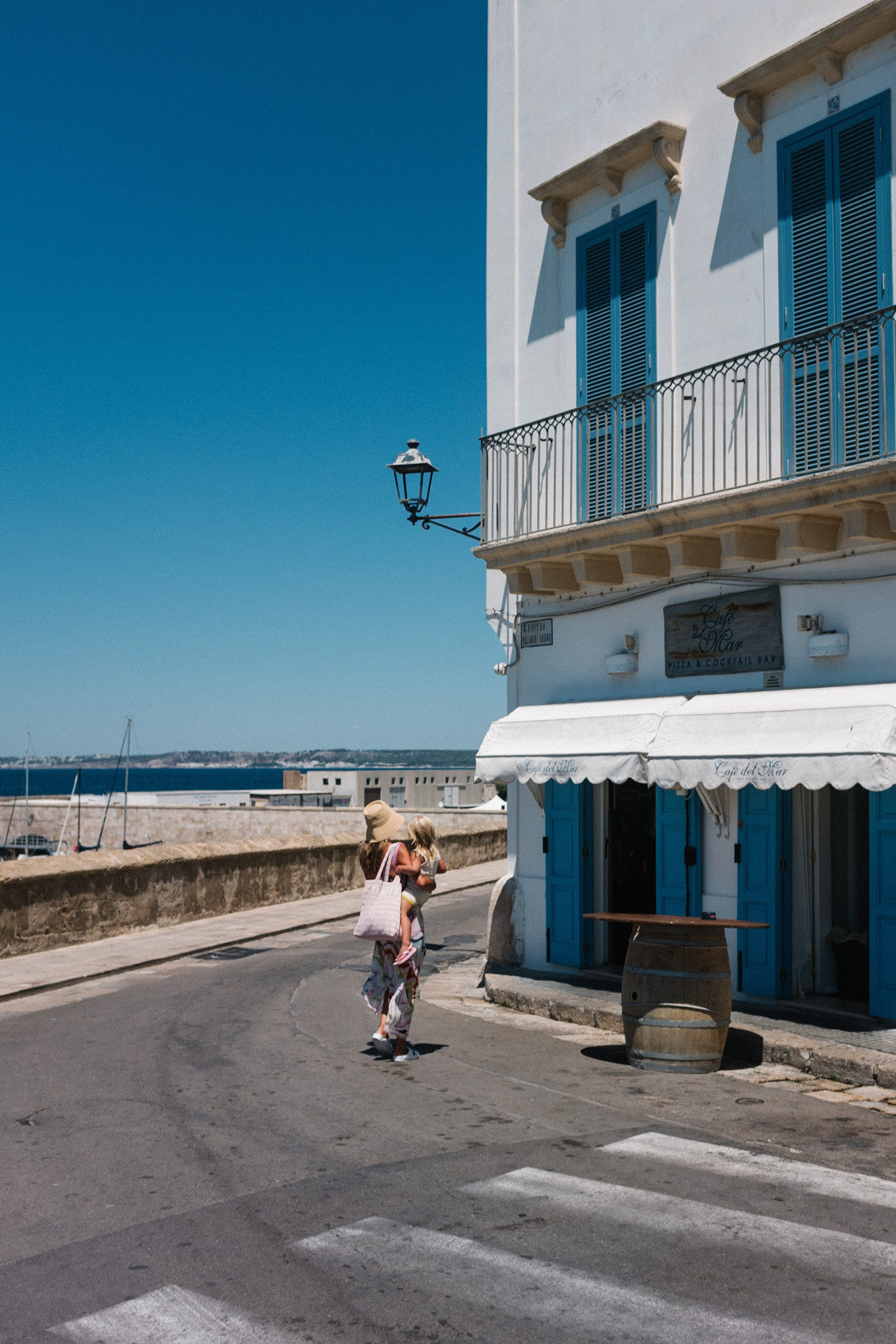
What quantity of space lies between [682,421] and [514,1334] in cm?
862

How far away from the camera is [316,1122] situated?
24.7 ft

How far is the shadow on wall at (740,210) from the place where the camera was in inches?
438

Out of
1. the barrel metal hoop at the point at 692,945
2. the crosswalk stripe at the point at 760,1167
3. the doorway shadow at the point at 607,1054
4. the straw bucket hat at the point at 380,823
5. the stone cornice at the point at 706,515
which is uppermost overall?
the stone cornice at the point at 706,515

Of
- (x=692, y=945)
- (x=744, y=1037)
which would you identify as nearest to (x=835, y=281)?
(x=692, y=945)

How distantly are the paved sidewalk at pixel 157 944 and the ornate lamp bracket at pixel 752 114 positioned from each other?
35.5ft

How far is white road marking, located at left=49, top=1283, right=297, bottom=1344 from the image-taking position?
4395mm

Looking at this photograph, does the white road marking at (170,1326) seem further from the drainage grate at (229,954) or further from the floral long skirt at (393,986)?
the drainage grate at (229,954)

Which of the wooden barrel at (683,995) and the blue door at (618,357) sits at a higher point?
the blue door at (618,357)

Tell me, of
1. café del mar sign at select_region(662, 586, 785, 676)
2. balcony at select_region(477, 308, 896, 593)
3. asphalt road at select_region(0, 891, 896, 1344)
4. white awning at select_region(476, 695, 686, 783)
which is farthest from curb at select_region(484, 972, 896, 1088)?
balcony at select_region(477, 308, 896, 593)

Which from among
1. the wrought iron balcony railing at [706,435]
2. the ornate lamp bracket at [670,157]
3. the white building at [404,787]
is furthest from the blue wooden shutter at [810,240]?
the white building at [404,787]

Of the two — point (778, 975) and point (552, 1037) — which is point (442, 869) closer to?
point (552, 1037)

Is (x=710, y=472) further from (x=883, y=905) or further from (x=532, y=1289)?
(x=532, y=1289)

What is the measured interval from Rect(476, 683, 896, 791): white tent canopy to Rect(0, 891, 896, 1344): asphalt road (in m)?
2.36

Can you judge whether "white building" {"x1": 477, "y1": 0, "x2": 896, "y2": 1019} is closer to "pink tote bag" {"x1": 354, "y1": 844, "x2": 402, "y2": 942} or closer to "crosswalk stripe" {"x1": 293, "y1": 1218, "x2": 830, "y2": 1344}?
"pink tote bag" {"x1": 354, "y1": 844, "x2": 402, "y2": 942}
